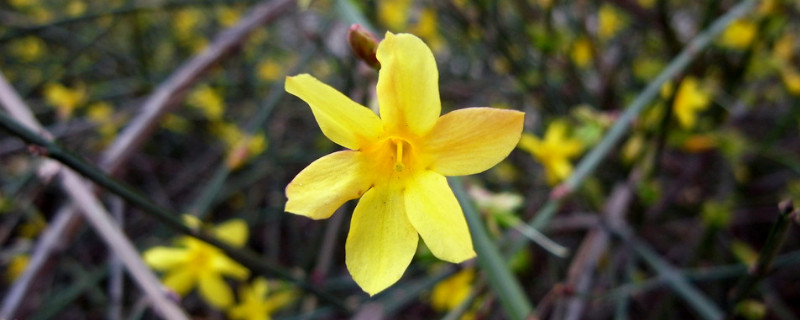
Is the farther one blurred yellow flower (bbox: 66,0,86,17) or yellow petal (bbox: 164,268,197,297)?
blurred yellow flower (bbox: 66,0,86,17)

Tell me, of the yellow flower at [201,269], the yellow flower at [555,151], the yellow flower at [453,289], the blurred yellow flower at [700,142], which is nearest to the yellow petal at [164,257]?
the yellow flower at [201,269]

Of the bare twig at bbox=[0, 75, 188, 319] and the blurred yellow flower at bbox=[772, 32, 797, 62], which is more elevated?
the bare twig at bbox=[0, 75, 188, 319]

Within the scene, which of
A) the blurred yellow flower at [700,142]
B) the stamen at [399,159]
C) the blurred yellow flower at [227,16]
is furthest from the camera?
the blurred yellow flower at [227,16]

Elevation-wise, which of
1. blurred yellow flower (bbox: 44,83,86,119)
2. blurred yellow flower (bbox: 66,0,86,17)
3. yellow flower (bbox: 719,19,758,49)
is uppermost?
blurred yellow flower (bbox: 66,0,86,17)

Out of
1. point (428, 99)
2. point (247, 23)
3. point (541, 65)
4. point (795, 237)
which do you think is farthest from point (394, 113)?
point (795, 237)

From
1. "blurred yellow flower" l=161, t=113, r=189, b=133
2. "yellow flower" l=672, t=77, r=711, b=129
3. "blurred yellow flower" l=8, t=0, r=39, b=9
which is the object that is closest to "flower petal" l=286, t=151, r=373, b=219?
"yellow flower" l=672, t=77, r=711, b=129

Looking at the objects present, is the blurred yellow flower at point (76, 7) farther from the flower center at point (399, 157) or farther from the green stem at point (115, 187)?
the flower center at point (399, 157)

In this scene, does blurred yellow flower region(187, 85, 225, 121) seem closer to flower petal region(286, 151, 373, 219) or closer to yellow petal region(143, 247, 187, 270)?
yellow petal region(143, 247, 187, 270)

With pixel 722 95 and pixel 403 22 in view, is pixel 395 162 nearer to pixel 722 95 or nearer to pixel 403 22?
pixel 722 95
